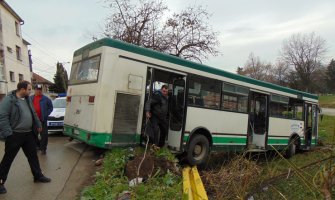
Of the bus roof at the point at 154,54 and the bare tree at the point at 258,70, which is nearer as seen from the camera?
the bus roof at the point at 154,54

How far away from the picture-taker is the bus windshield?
305 inches

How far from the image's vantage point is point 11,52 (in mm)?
33562

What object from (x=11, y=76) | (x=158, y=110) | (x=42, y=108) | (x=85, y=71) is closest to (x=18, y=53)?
(x=11, y=76)

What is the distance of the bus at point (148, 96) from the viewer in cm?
736

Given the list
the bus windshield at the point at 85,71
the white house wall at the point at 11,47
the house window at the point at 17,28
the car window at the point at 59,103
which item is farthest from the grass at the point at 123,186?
the house window at the point at 17,28

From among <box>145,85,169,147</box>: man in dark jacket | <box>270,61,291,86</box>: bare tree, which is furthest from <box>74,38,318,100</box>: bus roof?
<box>270,61,291,86</box>: bare tree

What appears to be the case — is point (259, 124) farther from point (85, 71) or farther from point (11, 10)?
point (11, 10)

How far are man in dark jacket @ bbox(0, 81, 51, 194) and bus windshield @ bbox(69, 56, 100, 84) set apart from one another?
206 cm

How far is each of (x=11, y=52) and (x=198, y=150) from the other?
1205 inches

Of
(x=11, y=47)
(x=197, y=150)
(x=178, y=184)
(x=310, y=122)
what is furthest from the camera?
(x=11, y=47)

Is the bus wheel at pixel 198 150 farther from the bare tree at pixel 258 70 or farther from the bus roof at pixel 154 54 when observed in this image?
the bare tree at pixel 258 70

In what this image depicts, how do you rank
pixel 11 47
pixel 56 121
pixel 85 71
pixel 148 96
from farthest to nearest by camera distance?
pixel 11 47 < pixel 56 121 < pixel 85 71 < pixel 148 96

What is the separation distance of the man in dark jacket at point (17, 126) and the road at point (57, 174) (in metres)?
0.34

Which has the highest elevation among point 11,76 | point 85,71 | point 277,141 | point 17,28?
point 17,28
